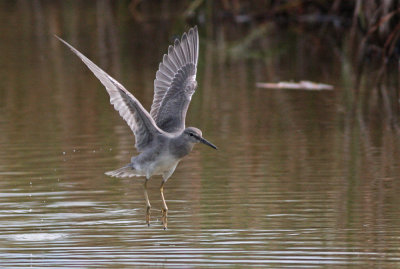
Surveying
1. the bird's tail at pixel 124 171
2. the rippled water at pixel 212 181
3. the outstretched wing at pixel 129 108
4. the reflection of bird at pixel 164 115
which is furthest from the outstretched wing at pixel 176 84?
the rippled water at pixel 212 181

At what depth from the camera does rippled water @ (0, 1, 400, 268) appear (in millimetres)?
7016

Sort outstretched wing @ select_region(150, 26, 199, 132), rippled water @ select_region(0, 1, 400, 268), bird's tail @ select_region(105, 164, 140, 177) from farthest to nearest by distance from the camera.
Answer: outstretched wing @ select_region(150, 26, 199, 132), bird's tail @ select_region(105, 164, 140, 177), rippled water @ select_region(0, 1, 400, 268)

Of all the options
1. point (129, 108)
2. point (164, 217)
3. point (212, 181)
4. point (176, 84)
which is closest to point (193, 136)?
point (129, 108)

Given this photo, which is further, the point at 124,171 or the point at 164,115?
the point at 164,115

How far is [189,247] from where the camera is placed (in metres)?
7.10

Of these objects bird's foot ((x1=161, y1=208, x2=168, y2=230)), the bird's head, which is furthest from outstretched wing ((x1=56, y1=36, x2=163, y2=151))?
bird's foot ((x1=161, y1=208, x2=168, y2=230))

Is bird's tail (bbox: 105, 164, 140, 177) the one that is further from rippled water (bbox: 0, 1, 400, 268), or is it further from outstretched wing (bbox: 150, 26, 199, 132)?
outstretched wing (bbox: 150, 26, 199, 132)

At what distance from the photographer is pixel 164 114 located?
28.8ft

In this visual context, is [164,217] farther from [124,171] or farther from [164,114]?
[164,114]

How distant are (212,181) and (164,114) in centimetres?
93

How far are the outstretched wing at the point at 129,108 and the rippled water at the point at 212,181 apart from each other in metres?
0.67

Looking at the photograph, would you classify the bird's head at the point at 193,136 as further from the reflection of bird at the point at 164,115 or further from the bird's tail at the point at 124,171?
the bird's tail at the point at 124,171

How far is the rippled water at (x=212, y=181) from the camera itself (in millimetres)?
7016

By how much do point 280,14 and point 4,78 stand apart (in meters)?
10.1
